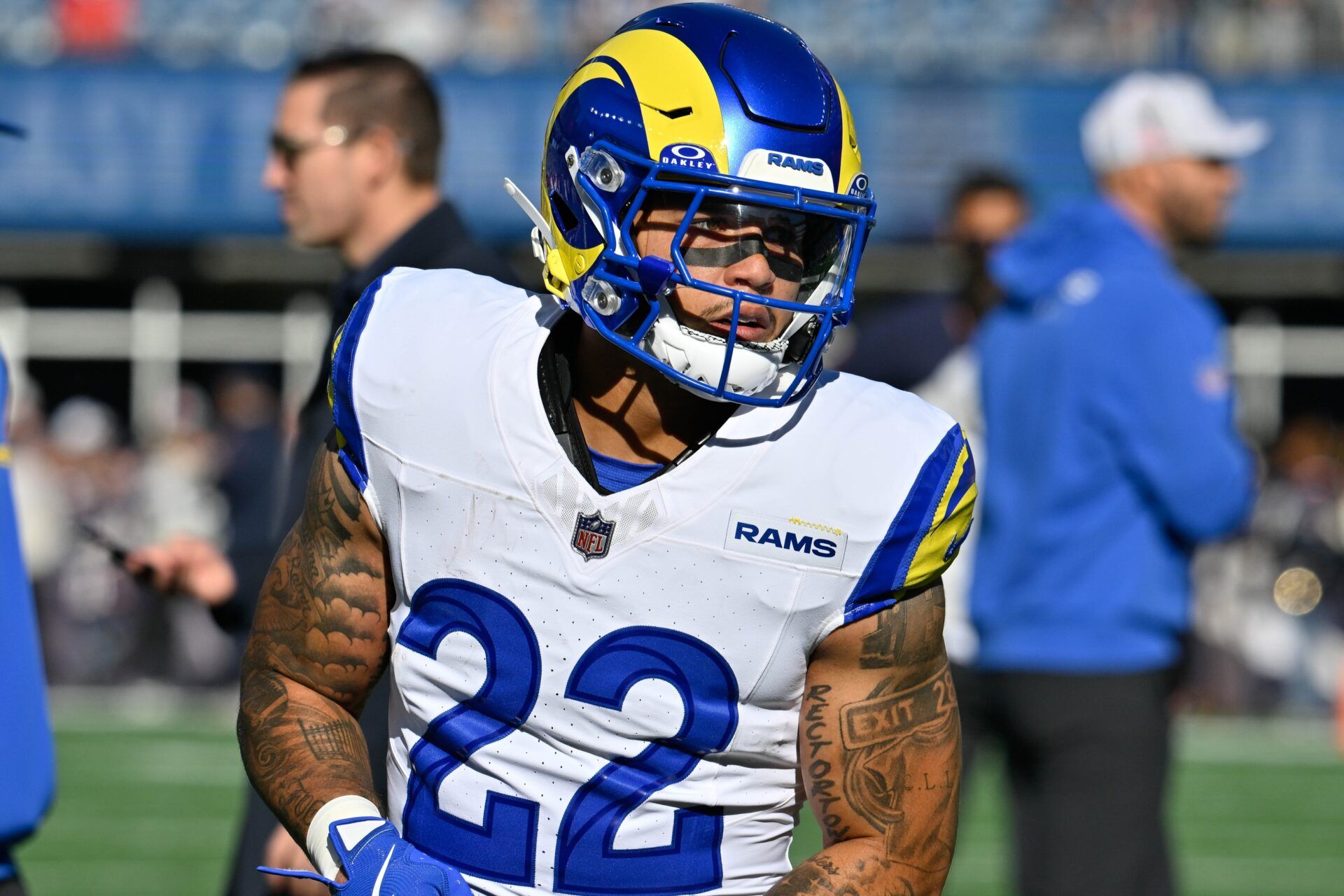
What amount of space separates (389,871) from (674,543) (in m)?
0.49

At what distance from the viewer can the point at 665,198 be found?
2.29 m

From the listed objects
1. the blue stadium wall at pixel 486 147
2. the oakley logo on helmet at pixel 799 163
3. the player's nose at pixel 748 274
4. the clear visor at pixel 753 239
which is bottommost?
the player's nose at pixel 748 274

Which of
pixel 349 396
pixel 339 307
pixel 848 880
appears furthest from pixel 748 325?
pixel 339 307

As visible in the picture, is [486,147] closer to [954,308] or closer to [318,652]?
[954,308]

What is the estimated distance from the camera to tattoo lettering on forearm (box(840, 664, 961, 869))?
2.28 meters

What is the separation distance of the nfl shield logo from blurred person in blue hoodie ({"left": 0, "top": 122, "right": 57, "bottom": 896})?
3.57 ft

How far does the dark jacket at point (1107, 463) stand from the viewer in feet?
13.6

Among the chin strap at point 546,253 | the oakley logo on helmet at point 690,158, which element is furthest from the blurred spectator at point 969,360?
the oakley logo on helmet at point 690,158

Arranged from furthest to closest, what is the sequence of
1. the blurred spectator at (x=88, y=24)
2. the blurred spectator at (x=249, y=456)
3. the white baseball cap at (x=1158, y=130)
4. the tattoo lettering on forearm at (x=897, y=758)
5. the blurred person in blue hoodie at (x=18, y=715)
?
the blurred spectator at (x=88, y=24)
the blurred spectator at (x=249, y=456)
the white baseball cap at (x=1158, y=130)
the blurred person in blue hoodie at (x=18, y=715)
the tattoo lettering on forearm at (x=897, y=758)

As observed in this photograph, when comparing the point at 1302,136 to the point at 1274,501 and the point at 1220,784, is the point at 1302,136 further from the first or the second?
the point at 1220,784

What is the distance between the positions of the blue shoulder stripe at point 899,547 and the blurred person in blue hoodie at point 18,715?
136cm

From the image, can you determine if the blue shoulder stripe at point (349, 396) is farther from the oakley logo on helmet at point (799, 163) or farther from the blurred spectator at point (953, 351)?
the blurred spectator at point (953, 351)

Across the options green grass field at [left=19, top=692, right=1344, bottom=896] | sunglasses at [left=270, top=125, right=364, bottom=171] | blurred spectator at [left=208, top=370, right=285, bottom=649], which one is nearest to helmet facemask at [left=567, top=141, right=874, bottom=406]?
sunglasses at [left=270, top=125, right=364, bottom=171]

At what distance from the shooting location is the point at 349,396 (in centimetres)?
240
